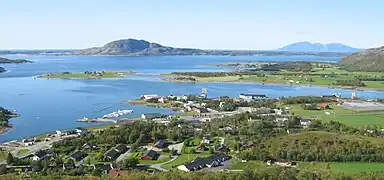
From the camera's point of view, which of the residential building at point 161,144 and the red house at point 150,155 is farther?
the residential building at point 161,144

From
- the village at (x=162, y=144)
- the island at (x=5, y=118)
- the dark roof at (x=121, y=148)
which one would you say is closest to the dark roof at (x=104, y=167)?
the village at (x=162, y=144)

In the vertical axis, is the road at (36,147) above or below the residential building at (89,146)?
below

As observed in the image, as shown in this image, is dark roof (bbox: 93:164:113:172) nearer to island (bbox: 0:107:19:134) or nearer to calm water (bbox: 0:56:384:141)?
calm water (bbox: 0:56:384:141)

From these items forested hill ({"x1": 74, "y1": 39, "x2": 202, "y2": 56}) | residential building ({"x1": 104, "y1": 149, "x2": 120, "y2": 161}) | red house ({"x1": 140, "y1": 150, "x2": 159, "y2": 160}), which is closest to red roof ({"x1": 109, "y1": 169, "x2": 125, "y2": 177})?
residential building ({"x1": 104, "y1": 149, "x2": 120, "y2": 161})

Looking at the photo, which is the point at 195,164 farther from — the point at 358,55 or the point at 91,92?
the point at 358,55

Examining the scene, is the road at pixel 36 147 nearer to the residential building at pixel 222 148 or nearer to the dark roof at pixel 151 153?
the dark roof at pixel 151 153

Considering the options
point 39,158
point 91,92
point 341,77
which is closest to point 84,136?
point 39,158

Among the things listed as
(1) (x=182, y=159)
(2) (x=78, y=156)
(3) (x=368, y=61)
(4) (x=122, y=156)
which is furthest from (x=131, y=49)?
(1) (x=182, y=159)

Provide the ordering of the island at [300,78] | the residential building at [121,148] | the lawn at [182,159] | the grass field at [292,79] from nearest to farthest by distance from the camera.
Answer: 1. the lawn at [182,159]
2. the residential building at [121,148]
3. the island at [300,78]
4. the grass field at [292,79]
